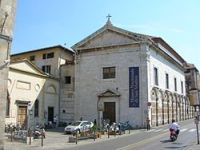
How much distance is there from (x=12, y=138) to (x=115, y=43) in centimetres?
1940

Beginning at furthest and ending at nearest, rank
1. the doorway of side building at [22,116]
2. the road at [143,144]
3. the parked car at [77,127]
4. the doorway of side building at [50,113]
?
the doorway of side building at [50,113] → the doorway of side building at [22,116] → the parked car at [77,127] → the road at [143,144]

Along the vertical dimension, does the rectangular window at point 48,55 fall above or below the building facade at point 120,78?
above

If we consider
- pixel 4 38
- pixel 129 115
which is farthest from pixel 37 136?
pixel 129 115

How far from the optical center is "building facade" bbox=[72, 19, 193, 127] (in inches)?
1405

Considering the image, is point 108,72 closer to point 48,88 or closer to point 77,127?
point 48,88

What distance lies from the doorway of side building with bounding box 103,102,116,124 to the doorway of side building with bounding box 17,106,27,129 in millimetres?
9696

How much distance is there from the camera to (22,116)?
3428 cm

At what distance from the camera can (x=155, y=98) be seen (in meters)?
37.8

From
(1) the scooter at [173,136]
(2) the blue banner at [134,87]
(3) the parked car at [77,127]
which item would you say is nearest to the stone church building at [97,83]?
(2) the blue banner at [134,87]

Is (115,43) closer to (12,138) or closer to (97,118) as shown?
(97,118)

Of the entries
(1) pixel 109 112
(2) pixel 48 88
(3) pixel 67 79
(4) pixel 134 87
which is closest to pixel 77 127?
(1) pixel 109 112

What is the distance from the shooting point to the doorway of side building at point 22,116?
111 ft

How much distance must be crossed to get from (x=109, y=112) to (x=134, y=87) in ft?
14.8

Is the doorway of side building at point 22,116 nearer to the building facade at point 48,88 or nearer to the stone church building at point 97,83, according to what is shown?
the stone church building at point 97,83
